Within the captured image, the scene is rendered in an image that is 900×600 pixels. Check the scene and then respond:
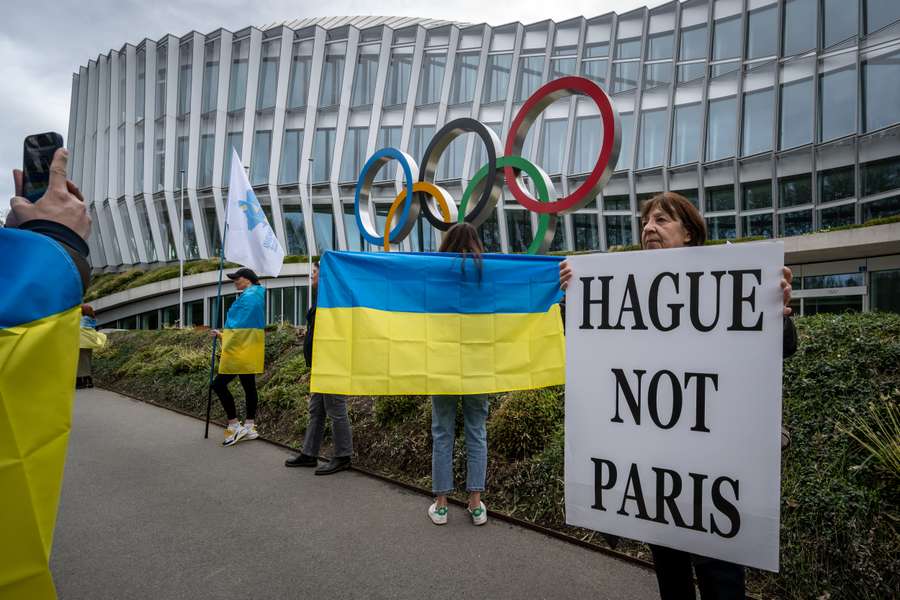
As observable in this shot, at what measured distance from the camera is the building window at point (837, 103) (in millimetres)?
20328

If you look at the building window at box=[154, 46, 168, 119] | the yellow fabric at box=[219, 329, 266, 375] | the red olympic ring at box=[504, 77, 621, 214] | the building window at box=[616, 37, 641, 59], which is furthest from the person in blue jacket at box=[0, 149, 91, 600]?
the building window at box=[154, 46, 168, 119]

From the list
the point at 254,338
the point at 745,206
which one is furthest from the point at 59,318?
the point at 745,206

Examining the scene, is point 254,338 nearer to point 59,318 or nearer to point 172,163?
point 59,318

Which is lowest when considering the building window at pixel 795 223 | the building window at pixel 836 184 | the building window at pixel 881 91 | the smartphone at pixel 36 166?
the smartphone at pixel 36 166

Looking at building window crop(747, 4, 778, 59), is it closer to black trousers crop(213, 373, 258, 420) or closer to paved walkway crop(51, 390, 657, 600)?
black trousers crop(213, 373, 258, 420)

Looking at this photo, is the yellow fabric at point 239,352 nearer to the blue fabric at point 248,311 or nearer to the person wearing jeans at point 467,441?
the blue fabric at point 248,311

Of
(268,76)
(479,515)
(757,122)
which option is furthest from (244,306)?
(268,76)

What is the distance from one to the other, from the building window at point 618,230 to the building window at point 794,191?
6.44m

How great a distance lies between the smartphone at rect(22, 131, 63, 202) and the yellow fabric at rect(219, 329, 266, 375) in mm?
5374

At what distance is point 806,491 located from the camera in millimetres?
3254

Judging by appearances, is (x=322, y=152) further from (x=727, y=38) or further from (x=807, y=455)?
(x=807, y=455)

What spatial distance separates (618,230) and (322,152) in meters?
17.4

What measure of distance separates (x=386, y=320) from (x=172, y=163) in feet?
114

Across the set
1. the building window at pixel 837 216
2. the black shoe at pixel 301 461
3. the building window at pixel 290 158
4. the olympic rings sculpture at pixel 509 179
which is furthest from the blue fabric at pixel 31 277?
the building window at pixel 290 158
